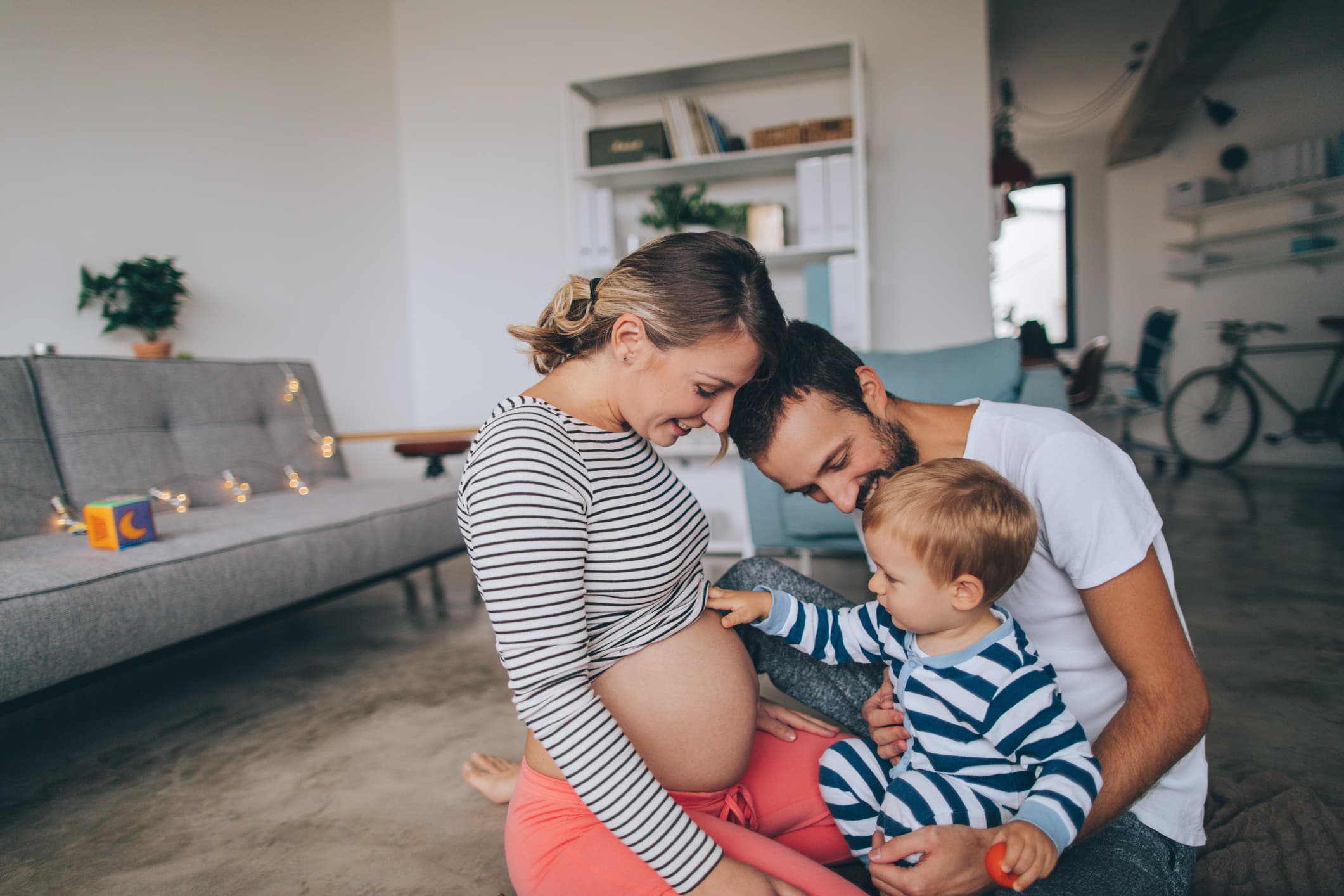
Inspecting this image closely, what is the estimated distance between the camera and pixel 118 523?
5.25ft

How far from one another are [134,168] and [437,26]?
1948mm

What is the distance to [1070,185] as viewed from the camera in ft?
23.3

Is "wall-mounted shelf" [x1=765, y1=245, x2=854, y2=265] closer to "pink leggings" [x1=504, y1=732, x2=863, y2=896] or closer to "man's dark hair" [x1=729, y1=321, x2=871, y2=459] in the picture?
"man's dark hair" [x1=729, y1=321, x2=871, y2=459]

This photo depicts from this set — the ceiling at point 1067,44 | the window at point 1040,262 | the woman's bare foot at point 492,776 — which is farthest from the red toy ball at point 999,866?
the window at point 1040,262

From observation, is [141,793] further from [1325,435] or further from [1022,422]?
[1325,435]

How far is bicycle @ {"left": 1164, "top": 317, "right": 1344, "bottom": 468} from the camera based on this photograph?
203 inches

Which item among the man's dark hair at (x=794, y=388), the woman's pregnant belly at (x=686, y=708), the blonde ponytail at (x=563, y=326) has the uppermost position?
the blonde ponytail at (x=563, y=326)

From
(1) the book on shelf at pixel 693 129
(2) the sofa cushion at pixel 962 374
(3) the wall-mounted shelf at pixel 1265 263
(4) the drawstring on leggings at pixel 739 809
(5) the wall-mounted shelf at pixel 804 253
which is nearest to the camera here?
(4) the drawstring on leggings at pixel 739 809

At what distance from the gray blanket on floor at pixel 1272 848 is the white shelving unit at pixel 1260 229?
5.72 meters

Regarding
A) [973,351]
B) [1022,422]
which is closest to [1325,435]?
[973,351]

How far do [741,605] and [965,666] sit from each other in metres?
0.31

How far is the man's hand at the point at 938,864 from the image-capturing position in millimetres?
771

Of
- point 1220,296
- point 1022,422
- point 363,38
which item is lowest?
point 1022,422

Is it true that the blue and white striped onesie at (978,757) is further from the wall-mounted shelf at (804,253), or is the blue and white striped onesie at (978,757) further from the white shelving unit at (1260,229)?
the white shelving unit at (1260,229)
